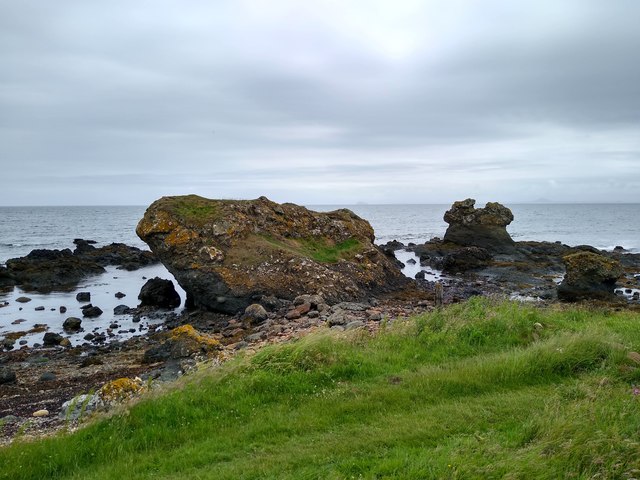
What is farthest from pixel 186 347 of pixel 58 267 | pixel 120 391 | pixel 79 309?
pixel 58 267

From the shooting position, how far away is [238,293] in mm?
22797

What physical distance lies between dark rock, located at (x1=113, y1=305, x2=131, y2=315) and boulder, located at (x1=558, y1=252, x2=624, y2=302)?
2290 centimetres

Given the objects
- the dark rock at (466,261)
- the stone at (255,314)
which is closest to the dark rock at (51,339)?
the stone at (255,314)

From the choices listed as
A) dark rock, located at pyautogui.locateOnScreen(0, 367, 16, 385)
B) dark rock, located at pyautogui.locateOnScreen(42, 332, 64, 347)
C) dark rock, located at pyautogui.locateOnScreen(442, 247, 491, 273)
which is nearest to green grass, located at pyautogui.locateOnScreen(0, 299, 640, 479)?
dark rock, located at pyautogui.locateOnScreen(0, 367, 16, 385)

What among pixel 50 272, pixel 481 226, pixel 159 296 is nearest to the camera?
pixel 159 296

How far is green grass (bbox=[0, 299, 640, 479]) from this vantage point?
20.0 feet

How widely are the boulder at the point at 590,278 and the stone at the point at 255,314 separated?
652 inches

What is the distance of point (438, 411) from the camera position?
26.3 feet

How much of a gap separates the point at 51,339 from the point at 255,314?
8057 mm

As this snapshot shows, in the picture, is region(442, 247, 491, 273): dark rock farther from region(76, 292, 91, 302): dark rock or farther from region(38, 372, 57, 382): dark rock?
region(38, 372, 57, 382): dark rock

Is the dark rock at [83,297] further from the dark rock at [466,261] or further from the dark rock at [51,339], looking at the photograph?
the dark rock at [466,261]

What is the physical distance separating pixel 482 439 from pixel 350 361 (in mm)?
3977

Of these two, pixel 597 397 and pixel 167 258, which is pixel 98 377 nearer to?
pixel 167 258

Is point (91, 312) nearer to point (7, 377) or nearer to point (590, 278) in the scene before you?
point (7, 377)
